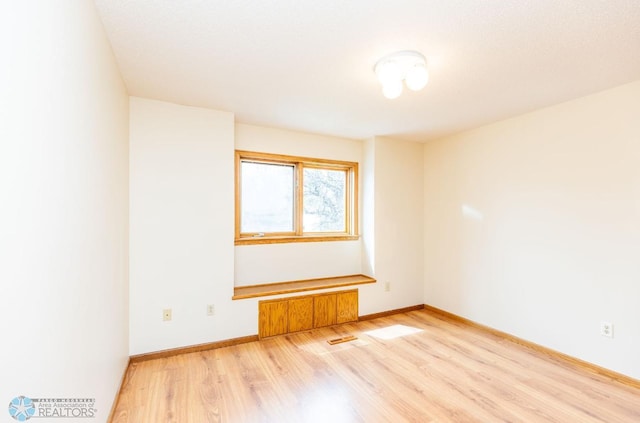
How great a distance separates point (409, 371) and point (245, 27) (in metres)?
2.75

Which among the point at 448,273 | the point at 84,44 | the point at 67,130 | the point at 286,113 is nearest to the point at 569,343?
the point at 448,273

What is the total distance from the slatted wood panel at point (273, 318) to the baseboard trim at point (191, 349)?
0.13 m

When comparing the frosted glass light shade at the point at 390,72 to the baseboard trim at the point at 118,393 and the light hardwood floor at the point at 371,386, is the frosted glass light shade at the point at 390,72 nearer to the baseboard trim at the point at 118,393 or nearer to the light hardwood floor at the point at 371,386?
the light hardwood floor at the point at 371,386

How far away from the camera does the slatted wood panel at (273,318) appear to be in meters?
3.12

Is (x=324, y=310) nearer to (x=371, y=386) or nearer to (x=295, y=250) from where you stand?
(x=295, y=250)

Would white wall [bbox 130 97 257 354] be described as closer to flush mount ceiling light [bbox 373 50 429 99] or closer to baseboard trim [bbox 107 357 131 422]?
baseboard trim [bbox 107 357 131 422]

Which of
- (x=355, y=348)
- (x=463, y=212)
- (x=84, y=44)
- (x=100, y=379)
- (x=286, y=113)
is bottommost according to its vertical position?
(x=355, y=348)

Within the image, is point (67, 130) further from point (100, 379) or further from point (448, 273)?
point (448, 273)

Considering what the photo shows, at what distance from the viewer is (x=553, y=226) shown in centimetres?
279

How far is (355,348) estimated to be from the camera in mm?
2916

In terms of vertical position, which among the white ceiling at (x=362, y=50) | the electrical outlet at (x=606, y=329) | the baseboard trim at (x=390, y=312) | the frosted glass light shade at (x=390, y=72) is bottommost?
the baseboard trim at (x=390, y=312)

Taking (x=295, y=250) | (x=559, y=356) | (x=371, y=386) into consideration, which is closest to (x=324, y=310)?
(x=295, y=250)

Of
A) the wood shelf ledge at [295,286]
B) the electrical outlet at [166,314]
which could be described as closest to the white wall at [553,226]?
the wood shelf ledge at [295,286]

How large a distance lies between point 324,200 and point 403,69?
2234 millimetres
